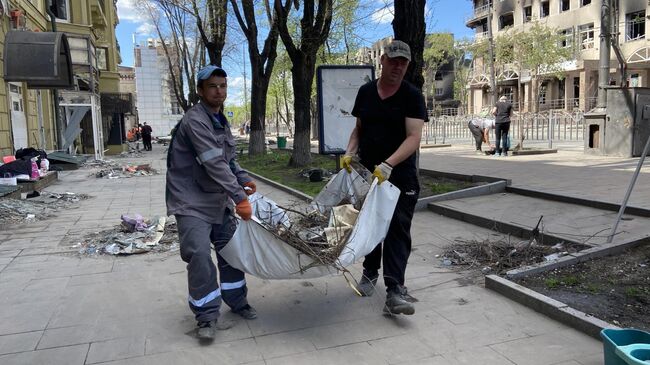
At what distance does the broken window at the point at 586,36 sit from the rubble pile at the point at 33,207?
4298 cm

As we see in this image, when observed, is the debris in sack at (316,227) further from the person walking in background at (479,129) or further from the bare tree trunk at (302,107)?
the person walking in background at (479,129)

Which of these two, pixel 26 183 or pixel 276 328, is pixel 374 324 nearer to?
pixel 276 328

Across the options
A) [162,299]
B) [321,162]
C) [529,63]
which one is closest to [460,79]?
[529,63]

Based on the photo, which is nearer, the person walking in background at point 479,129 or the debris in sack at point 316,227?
the debris in sack at point 316,227

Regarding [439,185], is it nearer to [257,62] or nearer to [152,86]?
[257,62]

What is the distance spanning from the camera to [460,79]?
60750mm

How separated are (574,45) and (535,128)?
22085mm

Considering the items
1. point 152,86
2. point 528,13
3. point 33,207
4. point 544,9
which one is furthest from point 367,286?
point 152,86

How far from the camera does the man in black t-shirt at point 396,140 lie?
373 cm

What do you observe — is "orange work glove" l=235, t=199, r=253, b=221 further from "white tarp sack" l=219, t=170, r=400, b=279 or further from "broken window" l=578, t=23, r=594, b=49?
"broken window" l=578, t=23, r=594, b=49

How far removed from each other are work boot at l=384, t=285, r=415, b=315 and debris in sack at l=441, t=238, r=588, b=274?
1.29 meters

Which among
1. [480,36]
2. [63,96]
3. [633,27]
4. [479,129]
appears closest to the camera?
[479,129]

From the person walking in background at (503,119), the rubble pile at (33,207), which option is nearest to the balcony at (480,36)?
the person walking in background at (503,119)

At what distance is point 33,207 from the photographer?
8828mm
